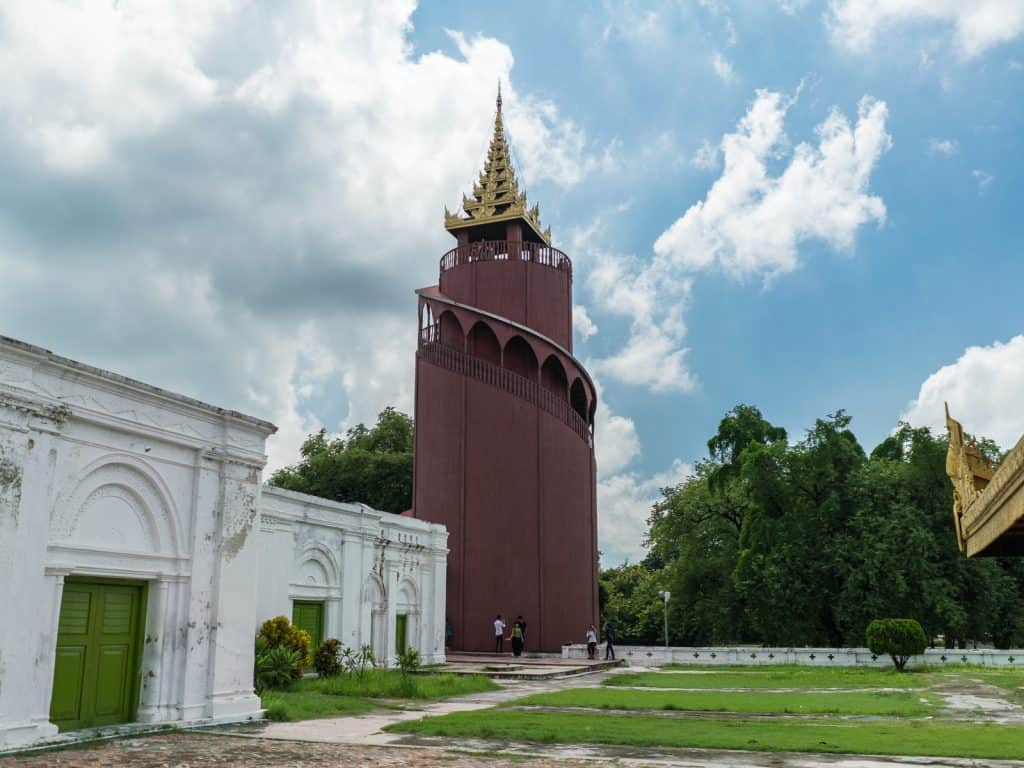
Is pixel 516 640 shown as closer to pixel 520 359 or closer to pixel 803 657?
pixel 803 657

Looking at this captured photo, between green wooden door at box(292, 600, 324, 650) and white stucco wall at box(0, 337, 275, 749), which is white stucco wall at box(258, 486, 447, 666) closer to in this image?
green wooden door at box(292, 600, 324, 650)

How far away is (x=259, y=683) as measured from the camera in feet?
46.9

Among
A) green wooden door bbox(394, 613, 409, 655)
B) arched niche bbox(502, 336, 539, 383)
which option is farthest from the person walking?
arched niche bbox(502, 336, 539, 383)

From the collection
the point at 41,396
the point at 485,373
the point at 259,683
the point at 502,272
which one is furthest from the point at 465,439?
the point at 41,396

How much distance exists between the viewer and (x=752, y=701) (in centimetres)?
1411

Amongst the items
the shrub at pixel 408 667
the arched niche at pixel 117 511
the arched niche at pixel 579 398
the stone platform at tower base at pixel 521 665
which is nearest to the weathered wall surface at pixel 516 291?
the arched niche at pixel 579 398

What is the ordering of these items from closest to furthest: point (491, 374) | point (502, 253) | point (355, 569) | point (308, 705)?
point (308, 705)
point (355, 569)
point (491, 374)
point (502, 253)

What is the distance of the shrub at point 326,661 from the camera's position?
16.7 metres

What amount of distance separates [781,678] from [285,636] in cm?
1071

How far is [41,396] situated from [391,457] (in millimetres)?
35244

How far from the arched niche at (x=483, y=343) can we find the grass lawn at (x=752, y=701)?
15035 mm

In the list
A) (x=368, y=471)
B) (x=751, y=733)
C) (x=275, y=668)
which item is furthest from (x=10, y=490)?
(x=368, y=471)

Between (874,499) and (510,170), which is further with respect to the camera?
(510,170)

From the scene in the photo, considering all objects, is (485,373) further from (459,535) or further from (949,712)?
(949,712)
